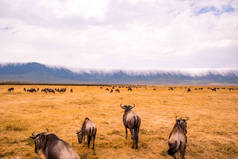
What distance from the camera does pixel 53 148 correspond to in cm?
524

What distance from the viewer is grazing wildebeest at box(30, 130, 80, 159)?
506 centimetres

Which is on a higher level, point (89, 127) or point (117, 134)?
point (89, 127)

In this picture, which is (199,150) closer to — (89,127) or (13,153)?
(89,127)

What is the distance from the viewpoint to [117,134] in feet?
37.7

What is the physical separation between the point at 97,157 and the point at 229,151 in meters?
7.28

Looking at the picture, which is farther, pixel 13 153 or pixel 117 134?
pixel 117 134

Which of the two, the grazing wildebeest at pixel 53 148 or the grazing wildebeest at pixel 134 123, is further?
the grazing wildebeest at pixel 134 123

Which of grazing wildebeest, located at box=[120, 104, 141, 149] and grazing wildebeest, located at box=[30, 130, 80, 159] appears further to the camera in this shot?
grazing wildebeest, located at box=[120, 104, 141, 149]

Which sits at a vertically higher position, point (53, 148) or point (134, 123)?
point (53, 148)

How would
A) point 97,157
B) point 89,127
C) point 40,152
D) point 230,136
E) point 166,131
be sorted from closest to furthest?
point 40,152, point 97,157, point 89,127, point 230,136, point 166,131

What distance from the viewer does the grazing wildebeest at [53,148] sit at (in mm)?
5059

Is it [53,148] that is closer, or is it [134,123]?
[53,148]

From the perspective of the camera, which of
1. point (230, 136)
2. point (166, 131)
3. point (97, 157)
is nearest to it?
point (97, 157)

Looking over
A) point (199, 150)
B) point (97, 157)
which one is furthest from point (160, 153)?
point (97, 157)
